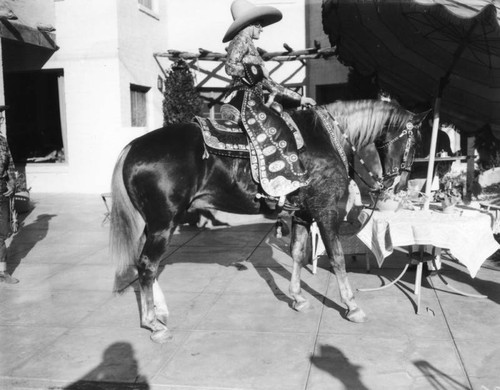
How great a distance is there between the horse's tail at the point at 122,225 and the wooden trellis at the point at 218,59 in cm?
900

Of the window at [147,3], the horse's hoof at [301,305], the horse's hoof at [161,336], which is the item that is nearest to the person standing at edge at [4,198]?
the horse's hoof at [161,336]

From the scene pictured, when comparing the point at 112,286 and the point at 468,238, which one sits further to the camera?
the point at 112,286

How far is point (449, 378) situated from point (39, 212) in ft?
31.0

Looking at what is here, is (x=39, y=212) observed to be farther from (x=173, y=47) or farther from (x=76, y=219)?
(x=173, y=47)

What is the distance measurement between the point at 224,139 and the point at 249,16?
118 centimetres

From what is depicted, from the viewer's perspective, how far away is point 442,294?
5215mm

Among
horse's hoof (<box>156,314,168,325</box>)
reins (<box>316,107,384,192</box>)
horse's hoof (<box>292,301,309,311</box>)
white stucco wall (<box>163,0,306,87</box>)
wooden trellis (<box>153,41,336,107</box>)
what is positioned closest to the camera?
horse's hoof (<box>156,314,168,325</box>)

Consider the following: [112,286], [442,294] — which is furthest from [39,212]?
[442,294]

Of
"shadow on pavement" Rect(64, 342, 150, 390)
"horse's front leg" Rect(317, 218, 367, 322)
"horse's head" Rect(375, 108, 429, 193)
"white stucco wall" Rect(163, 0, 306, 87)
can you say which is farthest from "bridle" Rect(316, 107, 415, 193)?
"white stucco wall" Rect(163, 0, 306, 87)

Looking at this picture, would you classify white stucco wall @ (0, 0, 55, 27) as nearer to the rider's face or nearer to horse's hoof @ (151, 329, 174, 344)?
the rider's face

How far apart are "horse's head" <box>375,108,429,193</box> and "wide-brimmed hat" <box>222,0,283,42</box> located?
154 cm

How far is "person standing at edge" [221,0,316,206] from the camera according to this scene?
4.38 meters

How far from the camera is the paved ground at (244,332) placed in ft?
11.6

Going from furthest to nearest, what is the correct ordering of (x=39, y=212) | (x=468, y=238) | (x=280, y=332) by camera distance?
1. (x=39, y=212)
2. (x=468, y=238)
3. (x=280, y=332)
